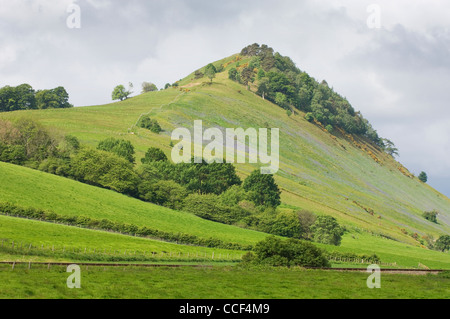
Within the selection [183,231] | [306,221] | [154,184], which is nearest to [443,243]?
[306,221]

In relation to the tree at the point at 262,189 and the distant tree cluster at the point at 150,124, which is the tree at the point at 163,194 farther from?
the distant tree cluster at the point at 150,124

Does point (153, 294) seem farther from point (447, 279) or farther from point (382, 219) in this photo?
point (382, 219)

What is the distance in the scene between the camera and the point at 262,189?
143875mm

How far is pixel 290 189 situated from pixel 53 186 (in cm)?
7731

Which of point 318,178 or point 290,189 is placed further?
point 318,178

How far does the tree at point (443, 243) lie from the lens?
155750mm

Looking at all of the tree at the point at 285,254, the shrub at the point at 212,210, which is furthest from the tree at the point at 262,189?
the tree at the point at 285,254

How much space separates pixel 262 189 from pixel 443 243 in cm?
6105

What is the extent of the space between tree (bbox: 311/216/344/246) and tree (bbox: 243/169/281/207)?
18.8 meters

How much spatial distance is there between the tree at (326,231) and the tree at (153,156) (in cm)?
5029

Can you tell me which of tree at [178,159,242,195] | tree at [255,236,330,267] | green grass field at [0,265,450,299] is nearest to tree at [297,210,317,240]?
tree at [178,159,242,195]

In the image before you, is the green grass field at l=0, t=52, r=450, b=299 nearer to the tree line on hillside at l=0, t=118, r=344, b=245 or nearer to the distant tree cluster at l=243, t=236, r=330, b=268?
the distant tree cluster at l=243, t=236, r=330, b=268
